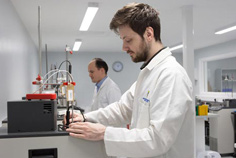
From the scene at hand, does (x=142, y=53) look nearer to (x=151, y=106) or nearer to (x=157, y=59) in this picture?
(x=157, y=59)

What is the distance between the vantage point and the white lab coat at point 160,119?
980mm

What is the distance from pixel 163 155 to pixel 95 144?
315 mm

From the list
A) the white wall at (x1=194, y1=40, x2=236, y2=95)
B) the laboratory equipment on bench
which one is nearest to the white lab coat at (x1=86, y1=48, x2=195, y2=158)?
the laboratory equipment on bench

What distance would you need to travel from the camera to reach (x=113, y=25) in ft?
4.10

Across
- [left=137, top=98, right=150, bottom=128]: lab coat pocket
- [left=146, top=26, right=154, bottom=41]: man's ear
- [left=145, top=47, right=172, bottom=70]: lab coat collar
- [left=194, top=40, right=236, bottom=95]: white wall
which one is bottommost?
[left=137, top=98, right=150, bottom=128]: lab coat pocket

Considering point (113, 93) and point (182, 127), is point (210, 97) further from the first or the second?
point (182, 127)

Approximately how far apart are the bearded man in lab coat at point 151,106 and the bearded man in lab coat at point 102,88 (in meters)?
1.60

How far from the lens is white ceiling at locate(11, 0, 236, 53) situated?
3604 millimetres

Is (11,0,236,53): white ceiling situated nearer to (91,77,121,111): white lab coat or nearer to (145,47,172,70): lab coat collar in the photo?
(91,77,121,111): white lab coat

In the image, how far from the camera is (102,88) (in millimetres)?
3018

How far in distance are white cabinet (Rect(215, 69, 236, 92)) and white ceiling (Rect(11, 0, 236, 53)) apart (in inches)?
50.7

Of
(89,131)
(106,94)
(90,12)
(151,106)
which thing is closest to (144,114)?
(151,106)

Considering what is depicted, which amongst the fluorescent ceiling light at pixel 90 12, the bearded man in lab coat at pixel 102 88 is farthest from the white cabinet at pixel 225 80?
the bearded man in lab coat at pixel 102 88

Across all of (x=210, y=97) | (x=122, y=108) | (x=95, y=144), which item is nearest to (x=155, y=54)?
(x=122, y=108)
